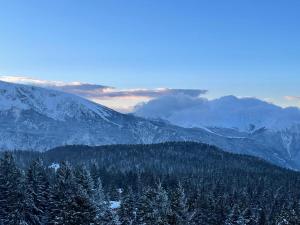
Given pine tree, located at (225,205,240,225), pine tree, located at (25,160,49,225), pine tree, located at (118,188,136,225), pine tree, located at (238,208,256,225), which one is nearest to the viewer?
pine tree, located at (25,160,49,225)

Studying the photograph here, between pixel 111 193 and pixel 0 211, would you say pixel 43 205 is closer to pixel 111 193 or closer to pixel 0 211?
pixel 0 211

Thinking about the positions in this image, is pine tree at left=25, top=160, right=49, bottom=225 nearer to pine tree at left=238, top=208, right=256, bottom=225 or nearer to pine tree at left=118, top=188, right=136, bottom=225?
pine tree at left=118, top=188, right=136, bottom=225

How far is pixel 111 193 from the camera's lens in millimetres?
181500

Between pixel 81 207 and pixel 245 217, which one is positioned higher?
pixel 81 207

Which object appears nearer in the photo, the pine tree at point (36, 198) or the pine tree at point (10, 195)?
the pine tree at point (10, 195)

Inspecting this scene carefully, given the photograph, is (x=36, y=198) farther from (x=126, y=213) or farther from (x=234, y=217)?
(x=234, y=217)

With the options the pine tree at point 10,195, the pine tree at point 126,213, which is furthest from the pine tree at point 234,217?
the pine tree at point 10,195

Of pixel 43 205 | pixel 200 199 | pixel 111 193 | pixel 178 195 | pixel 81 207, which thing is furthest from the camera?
pixel 111 193

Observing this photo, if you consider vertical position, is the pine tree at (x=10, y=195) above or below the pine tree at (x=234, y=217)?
above

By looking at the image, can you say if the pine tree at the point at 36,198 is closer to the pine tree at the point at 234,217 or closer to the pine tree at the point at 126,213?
the pine tree at the point at 126,213

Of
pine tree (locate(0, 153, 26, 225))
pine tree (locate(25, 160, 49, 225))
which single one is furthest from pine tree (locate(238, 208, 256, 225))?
pine tree (locate(0, 153, 26, 225))

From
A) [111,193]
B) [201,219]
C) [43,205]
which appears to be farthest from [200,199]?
[111,193]

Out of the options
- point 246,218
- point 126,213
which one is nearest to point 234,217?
point 246,218

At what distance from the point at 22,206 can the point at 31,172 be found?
5.82 metres
